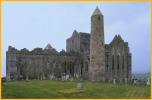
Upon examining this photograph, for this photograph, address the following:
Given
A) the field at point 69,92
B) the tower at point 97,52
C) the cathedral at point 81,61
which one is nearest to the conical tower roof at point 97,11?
the cathedral at point 81,61

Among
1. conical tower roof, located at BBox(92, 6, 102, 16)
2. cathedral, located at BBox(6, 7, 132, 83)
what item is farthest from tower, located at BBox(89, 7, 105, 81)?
conical tower roof, located at BBox(92, 6, 102, 16)

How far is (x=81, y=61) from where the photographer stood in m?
62.5

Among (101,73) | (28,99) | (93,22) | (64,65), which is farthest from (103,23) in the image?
(28,99)

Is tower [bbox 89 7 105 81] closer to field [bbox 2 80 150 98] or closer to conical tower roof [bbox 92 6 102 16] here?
conical tower roof [bbox 92 6 102 16]

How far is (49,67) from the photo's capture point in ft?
192

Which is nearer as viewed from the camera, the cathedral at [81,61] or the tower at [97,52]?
the tower at [97,52]

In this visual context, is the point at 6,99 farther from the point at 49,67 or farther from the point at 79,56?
the point at 79,56

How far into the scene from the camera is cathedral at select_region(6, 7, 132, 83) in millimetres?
51719

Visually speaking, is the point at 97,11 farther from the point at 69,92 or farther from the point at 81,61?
the point at 69,92

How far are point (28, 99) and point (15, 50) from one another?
117ft

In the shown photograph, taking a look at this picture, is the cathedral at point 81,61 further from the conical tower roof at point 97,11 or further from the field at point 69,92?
the field at point 69,92

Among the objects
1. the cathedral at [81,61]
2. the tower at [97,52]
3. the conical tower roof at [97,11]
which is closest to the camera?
the tower at [97,52]

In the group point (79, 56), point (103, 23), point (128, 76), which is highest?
point (103, 23)

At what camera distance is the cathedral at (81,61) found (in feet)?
170
